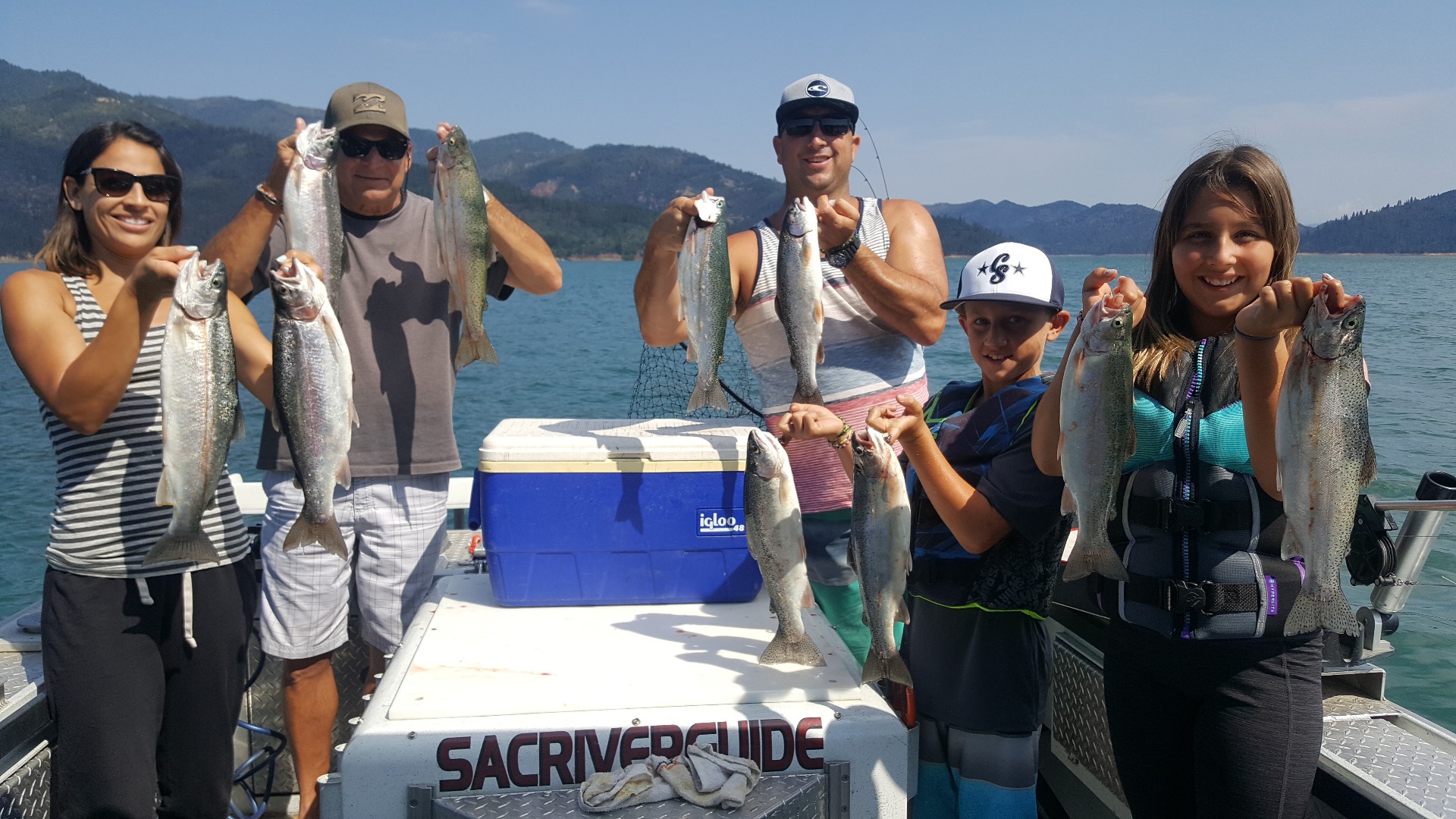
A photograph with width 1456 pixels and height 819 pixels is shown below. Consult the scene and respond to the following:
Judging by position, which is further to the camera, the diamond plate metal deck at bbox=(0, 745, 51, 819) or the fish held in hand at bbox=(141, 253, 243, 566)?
the diamond plate metal deck at bbox=(0, 745, 51, 819)

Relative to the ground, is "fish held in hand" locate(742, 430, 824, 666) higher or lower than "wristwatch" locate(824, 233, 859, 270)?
lower

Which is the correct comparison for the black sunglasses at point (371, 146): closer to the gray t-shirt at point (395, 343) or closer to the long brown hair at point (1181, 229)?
the gray t-shirt at point (395, 343)

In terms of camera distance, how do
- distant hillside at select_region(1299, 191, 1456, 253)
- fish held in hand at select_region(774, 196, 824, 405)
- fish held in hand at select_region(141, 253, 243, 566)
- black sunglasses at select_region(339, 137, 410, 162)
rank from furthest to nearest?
distant hillside at select_region(1299, 191, 1456, 253) < black sunglasses at select_region(339, 137, 410, 162) < fish held in hand at select_region(774, 196, 824, 405) < fish held in hand at select_region(141, 253, 243, 566)

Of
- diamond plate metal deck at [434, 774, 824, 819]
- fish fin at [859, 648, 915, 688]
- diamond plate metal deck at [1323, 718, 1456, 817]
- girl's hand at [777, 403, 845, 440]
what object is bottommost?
diamond plate metal deck at [1323, 718, 1456, 817]

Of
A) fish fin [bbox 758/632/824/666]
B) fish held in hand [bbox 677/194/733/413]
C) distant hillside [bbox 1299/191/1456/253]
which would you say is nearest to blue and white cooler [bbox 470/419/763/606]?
fish held in hand [bbox 677/194/733/413]

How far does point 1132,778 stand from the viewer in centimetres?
263

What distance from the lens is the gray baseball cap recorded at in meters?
3.77

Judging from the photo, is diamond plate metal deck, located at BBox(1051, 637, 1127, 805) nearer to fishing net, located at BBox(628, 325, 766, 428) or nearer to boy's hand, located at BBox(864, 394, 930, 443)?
boy's hand, located at BBox(864, 394, 930, 443)

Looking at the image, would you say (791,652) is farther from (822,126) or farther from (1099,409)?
(822,126)

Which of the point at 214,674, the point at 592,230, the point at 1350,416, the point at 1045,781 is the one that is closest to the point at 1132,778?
the point at 1350,416

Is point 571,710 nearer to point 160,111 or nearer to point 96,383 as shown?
point 96,383

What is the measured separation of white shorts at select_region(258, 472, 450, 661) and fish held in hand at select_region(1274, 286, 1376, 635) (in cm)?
300

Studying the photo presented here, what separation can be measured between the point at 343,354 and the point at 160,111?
16682cm

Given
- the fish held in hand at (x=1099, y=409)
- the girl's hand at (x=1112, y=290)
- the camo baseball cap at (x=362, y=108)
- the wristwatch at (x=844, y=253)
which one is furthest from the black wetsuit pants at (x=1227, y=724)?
the camo baseball cap at (x=362, y=108)
